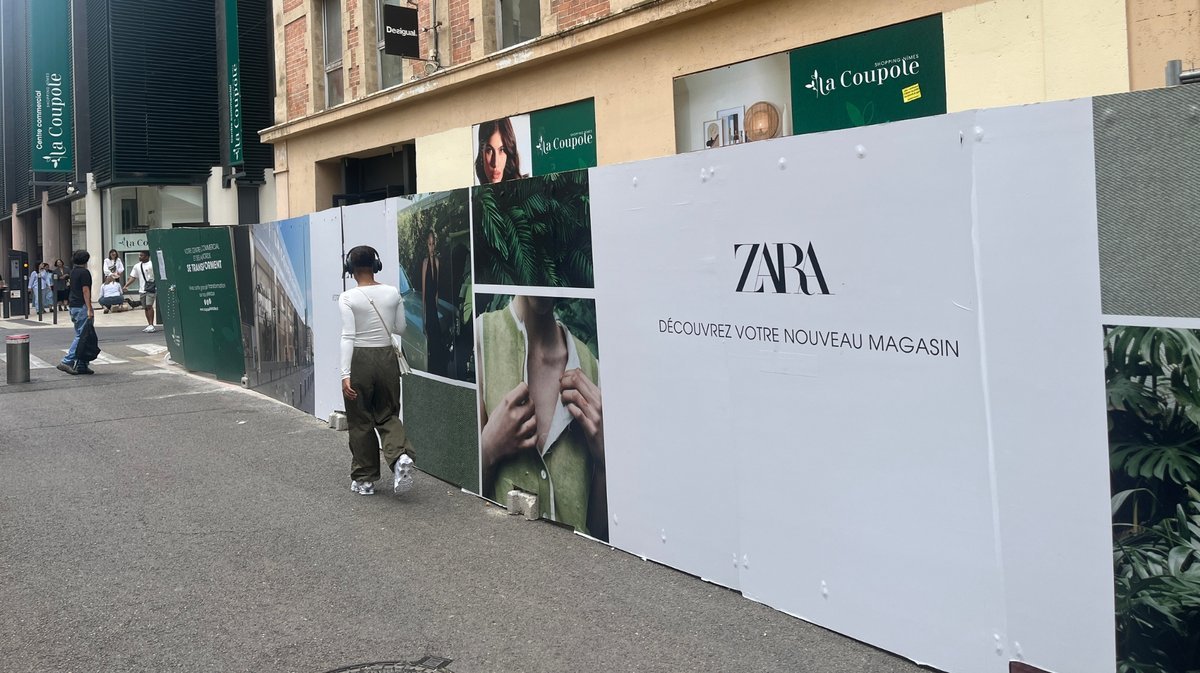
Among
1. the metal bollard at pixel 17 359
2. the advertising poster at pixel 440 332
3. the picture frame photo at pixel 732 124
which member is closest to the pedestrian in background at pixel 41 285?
the metal bollard at pixel 17 359

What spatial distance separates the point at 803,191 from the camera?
14.7 ft

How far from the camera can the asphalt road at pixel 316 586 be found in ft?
14.4

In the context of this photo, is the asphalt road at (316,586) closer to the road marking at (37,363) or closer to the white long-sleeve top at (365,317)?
the white long-sleeve top at (365,317)

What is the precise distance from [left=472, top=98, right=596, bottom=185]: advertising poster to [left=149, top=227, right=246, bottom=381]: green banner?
3.81 metres

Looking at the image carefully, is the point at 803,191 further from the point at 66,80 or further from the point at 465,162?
the point at 66,80

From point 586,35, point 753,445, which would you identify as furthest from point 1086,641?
point 586,35

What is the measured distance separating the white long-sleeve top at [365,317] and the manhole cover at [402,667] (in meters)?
3.27

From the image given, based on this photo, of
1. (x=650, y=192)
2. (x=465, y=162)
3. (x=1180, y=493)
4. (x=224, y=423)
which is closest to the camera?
(x=1180, y=493)

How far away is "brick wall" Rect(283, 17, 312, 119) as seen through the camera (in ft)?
66.9

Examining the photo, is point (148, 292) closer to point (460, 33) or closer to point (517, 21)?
point (460, 33)

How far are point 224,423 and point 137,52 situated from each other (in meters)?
26.3

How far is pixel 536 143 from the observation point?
1463 centimetres

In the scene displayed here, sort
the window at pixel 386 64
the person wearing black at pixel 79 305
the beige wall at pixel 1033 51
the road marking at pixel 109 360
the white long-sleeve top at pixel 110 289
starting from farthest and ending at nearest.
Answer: the white long-sleeve top at pixel 110 289 < the window at pixel 386 64 < the road marking at pixel 109 360 < the person wearing black at pixel 79 305 < the beige wall at pixel 1033 51

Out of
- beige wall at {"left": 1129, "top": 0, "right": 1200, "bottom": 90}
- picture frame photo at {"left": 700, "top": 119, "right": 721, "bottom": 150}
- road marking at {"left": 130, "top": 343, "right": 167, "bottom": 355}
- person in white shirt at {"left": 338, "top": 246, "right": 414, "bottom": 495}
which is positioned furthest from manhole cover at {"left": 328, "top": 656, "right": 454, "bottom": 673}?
road marking at {"left": 130, "top": 343, "right": 167, "bottom": 355}
